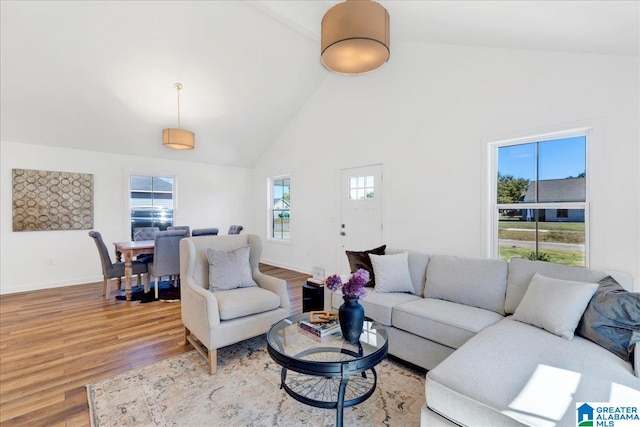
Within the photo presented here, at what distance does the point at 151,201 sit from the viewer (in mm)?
6098

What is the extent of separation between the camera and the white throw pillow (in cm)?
293

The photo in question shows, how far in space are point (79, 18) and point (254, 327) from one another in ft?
13.1

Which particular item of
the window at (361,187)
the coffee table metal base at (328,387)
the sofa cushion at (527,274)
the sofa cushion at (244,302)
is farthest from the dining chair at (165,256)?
the sofa cushion at (527,274)

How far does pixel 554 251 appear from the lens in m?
3.03

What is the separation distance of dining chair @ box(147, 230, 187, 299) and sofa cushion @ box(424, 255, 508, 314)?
3.58 meters

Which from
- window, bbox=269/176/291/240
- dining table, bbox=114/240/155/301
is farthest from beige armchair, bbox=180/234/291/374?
window, bbox=269/176/291/240

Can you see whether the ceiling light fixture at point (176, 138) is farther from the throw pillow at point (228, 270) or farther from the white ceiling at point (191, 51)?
the throw pillow at point (228, 270)

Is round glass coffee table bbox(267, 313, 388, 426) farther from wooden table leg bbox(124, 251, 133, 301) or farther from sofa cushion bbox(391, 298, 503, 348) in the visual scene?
A: wooden table leg bbox(124, 251, 133, 301)

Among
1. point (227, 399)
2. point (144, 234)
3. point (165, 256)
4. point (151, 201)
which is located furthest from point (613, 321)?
point (151, 201)

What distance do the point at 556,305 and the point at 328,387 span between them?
65.7 inches

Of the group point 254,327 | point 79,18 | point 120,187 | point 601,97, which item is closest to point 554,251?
point 601,97

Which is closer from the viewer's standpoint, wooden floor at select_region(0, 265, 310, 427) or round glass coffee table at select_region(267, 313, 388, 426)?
round glass coffee table at select_region(267, 313, 388, 426)

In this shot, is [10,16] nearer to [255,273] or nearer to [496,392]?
[255,273]

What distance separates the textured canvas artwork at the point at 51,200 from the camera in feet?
15.4
